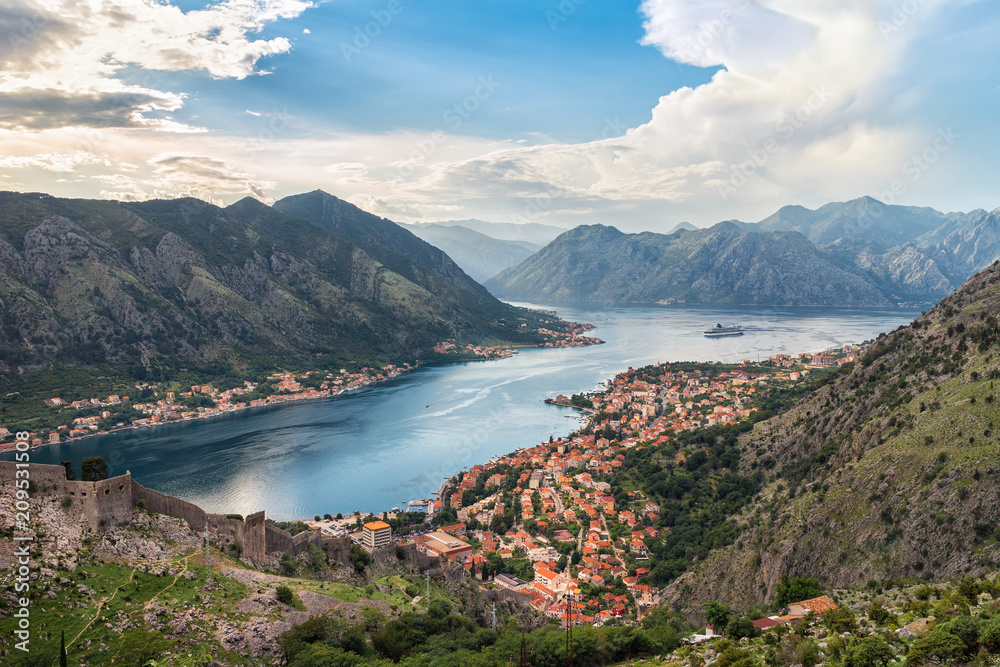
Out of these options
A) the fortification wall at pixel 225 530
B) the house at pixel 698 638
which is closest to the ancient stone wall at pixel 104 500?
the fortification wall at pixel 225 530

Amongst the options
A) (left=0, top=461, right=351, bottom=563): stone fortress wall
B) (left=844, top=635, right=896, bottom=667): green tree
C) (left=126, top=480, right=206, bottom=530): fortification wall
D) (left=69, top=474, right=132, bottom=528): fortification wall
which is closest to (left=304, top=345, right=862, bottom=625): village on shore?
(left=844, top=635, right=896, bottom=667): green tree

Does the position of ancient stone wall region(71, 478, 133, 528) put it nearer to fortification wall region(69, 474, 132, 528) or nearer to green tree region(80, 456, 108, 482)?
fortification wall region(69, 474, 132, 528)

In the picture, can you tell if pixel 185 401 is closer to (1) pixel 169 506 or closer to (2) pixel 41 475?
(1) pixel 169 506

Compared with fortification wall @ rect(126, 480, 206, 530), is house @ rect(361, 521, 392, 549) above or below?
below

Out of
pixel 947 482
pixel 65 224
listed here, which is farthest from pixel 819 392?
pixel 65 224

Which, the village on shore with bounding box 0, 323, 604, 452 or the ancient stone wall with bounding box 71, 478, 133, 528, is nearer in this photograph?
the ancient stone wall with bounding box 71, 478, 133, 528
